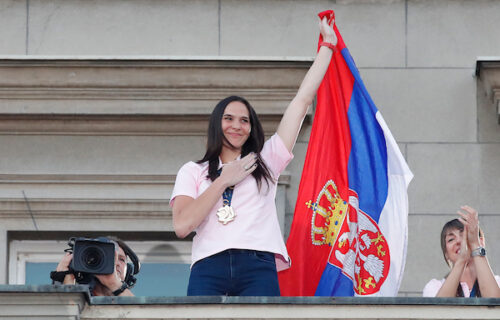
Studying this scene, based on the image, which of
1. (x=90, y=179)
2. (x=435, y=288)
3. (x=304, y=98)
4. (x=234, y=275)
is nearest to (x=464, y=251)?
(x=435, y=288)

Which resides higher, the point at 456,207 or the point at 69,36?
the point at 69,36

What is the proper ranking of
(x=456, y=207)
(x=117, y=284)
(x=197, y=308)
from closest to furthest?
(x=197, y=308)
(x=117, y=284)
(x=456, y=207)

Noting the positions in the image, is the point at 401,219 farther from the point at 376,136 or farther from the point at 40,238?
the point at 40,238

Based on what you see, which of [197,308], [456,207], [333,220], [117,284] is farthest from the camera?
[456,207]

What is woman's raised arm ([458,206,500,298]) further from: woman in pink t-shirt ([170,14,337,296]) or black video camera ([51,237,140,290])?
black video camera ([51,237,140,290])

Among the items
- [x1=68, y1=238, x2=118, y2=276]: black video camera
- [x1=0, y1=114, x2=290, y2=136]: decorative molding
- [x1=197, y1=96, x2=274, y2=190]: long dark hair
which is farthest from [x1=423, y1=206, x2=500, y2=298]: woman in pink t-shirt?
[x1=0, y1=114, x2=290, y2=136]: decorative molding

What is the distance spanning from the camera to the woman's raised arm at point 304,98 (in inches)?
330

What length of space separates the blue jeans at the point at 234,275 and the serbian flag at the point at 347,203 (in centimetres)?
115

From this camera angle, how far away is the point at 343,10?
11.1 metres

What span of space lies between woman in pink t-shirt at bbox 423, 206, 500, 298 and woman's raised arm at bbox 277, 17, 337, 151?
941 mm

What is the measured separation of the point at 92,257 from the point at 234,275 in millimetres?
835

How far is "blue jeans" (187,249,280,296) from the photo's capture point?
785cm

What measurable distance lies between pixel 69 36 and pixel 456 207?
2724mm

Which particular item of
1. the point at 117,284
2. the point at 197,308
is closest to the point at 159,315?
the point at 197,308
